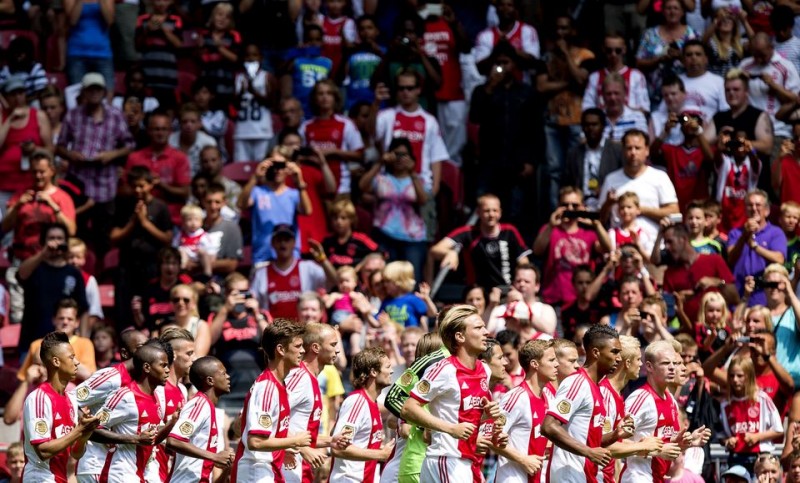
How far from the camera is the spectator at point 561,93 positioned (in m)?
19.6

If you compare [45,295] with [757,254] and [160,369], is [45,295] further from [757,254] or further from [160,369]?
[757,254]

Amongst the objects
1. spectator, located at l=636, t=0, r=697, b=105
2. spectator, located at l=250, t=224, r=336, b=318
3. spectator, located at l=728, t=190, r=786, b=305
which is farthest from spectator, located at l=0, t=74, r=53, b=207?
spectator, located at l=728, t=190, r=786, b=305

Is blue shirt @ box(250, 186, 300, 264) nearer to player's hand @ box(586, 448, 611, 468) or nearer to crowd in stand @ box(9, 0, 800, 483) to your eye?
crowd in stand @ box(9, 0, 800, 483)

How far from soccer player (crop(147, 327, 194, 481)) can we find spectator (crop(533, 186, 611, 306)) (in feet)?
14.6

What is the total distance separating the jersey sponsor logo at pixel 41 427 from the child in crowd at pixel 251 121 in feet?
25.4

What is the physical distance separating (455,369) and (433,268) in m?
6.03

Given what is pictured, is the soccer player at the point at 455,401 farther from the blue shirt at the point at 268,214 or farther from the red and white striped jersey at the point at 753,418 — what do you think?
the blue shirt at the point at 268,214

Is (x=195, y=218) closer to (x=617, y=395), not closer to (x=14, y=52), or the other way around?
(x=14, y=52)

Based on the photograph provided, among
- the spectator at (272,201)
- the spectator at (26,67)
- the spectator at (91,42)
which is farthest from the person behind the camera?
the spectator at (91,42)

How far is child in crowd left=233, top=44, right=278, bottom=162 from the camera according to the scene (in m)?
20.3

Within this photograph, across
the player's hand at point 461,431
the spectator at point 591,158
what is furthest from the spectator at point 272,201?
the player's hand at point 461,431

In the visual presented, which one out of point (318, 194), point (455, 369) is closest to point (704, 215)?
point (318, 194)

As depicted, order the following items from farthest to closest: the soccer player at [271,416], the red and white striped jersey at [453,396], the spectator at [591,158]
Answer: the spectator at [591,158]
the soccer player at [271,416]
the red and white striped jersey at [453,396]

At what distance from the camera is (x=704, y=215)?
17.1 m
